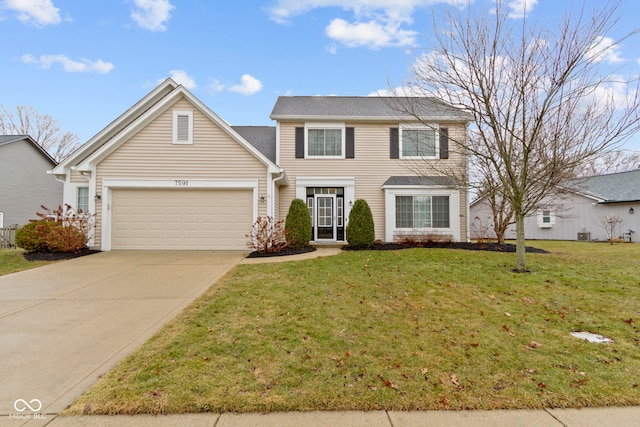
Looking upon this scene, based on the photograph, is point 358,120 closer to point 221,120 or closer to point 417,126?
point 417,126

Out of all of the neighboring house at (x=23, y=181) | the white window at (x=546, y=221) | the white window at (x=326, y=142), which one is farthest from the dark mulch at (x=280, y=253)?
the white window at (x=546, y=221)

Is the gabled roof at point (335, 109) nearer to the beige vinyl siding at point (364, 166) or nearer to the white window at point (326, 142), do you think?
the beige vinyl siding at point (364, 166)

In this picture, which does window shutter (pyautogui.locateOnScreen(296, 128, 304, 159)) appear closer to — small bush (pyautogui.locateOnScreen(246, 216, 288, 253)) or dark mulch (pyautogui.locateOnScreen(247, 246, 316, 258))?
small bush (pyautogui.locateOnScreen(246, 216, 288, 253))

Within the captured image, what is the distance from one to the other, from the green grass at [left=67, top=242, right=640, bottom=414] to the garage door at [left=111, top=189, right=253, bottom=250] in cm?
502

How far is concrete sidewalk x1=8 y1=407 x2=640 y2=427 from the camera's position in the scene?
7.53ft

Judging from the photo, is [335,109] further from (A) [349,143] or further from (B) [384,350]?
(B) [384,350]

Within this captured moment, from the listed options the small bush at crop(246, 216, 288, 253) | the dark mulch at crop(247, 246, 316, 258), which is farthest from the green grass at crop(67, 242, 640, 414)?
the small bush at crop(246, 216, 288, 253)

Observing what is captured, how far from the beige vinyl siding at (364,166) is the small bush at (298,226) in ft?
6.91

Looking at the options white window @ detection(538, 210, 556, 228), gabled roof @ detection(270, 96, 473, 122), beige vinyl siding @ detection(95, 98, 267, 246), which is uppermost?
gabled roof @ detection(270, 96, 473, 122)

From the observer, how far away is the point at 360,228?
11.2 meters

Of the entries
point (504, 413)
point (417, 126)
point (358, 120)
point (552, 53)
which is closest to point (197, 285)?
point (504, 413)

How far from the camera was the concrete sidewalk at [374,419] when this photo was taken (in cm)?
229

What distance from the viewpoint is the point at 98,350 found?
347cm

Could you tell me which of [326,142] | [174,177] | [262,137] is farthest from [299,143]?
[174,177]
